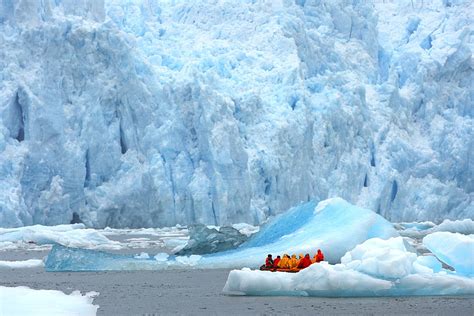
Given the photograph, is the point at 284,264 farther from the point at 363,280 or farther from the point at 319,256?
the point at 363,280

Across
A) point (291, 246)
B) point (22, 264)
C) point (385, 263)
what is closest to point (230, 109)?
point (291, 246)

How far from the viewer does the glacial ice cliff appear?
28.0 m

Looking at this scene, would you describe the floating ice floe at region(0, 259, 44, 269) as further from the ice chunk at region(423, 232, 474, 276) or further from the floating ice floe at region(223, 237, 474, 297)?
the ice chunk at region(423, 232, 474, 276)

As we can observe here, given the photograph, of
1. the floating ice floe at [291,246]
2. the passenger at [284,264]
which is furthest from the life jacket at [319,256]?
the floating ice floe at [291,246]

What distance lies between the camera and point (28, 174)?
89.2 ft

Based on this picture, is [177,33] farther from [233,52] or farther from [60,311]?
[60,311]

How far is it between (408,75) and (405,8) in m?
5.85

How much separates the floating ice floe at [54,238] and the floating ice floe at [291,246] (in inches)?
156

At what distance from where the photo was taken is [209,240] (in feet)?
63.2

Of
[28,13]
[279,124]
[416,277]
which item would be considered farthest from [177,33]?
[416,277]

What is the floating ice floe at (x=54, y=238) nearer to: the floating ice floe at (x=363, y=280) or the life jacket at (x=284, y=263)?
the life jacket at (x=284, y=263)

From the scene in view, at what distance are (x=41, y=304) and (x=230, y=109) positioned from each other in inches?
877

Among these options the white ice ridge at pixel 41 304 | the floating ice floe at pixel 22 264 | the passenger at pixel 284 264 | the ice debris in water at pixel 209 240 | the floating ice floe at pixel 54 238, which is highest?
the floating ice floe at pixel 54 238

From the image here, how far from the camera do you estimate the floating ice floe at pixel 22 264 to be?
1634cm
